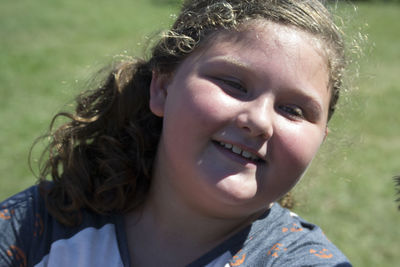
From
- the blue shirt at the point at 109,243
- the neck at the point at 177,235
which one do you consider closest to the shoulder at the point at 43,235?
the blue shirt at the point at 109,243

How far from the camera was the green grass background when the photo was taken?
2.73 metres

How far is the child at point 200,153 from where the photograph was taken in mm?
1858

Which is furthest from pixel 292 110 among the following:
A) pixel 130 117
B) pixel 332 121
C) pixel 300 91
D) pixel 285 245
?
pixel 130 117

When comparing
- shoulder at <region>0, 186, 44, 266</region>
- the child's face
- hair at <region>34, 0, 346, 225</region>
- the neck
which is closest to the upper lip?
the child's face

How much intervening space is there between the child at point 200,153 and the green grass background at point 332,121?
35 centimetres

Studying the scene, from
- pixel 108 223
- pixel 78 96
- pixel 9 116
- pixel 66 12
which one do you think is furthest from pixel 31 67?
pixel 108 223

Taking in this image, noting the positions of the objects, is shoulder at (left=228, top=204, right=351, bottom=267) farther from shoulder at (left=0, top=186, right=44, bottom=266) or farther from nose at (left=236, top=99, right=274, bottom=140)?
shoulder at (left=0, top=186, right=44, bottom=266)

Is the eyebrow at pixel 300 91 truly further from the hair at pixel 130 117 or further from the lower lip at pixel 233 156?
the lower lip at pixel 233 156

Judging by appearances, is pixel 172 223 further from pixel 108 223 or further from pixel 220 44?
pixel 220 44

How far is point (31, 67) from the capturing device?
8445 mm

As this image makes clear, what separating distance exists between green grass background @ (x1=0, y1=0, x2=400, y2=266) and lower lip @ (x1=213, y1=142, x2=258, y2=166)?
76 cm

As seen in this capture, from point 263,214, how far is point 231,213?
0.91 feet

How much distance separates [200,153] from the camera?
1.87m

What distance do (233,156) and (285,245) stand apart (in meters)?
0.46
